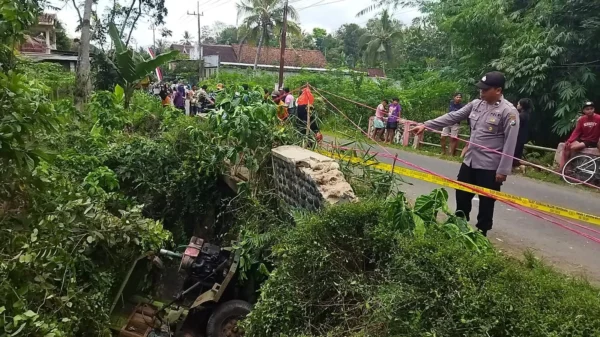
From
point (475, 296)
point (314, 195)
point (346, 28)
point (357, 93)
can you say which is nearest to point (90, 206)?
point (314, 195)

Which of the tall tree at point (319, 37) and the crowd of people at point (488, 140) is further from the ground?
the tall tree at point (319, 37)

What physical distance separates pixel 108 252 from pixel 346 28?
6777 centimetres

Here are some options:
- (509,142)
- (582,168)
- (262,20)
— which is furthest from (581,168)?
(262,20)

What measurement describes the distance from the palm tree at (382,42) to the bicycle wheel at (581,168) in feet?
108

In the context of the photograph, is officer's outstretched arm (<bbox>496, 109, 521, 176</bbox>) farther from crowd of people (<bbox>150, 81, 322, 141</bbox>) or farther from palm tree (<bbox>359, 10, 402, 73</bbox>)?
palm tree (<bbox>359, 10, 402, 73</bbox>)

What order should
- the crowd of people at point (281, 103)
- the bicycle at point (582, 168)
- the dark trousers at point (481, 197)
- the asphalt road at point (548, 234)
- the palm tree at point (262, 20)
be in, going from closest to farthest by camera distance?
the dark trousers at point (481, 197) → the asphalt road at point (548, 234) → the crowd of people at point (281, 103) → the bicycle at point (582, 168) → the palm tree at point (262, 20)

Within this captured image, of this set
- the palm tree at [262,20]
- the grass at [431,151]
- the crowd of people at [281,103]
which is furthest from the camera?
the palm tree at [262,20]

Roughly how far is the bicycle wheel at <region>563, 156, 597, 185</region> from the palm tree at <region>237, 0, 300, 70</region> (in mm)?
30888

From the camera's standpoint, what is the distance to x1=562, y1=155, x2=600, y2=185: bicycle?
8.96m

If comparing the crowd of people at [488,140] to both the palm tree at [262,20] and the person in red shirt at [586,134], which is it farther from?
the palm tree at [262,20]

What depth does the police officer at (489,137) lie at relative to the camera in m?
4.61

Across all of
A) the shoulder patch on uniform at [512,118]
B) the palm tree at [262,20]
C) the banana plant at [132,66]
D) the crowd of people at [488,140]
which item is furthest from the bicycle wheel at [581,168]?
the palm tree at [262,20]

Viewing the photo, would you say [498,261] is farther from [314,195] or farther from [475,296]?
[314,195]

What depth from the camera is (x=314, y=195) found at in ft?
14.4
